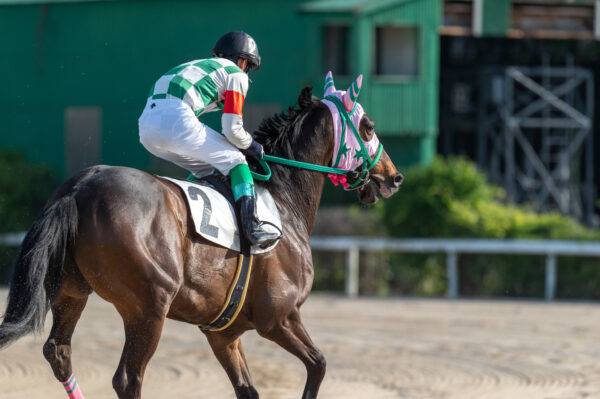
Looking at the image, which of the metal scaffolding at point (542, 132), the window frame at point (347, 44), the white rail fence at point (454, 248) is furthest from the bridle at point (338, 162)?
the metal scaffolding at point (542, 132)

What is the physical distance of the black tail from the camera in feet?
12.8

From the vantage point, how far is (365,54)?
19.2m

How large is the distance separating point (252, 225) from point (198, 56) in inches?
589

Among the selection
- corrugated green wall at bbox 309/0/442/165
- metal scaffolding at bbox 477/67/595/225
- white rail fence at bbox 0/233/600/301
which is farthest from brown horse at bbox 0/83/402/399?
metal scaffolding at bbox 477/67/595/225

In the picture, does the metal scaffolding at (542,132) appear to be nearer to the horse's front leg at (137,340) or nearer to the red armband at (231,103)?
the red armband at (231,103)

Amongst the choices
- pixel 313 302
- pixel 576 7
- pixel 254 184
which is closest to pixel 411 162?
pixel 576 7

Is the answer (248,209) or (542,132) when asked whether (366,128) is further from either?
(542,132)

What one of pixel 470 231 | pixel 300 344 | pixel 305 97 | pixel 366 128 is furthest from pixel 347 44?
pixel 300 344

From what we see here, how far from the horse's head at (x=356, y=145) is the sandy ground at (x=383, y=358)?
1553 mm

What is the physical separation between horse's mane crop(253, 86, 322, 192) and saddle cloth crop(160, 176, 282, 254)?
43 cm

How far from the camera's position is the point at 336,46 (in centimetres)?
1928

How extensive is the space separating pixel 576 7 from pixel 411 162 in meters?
5.59

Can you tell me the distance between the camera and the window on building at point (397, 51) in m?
19.8

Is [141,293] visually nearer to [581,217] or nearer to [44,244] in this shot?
[44,244]
